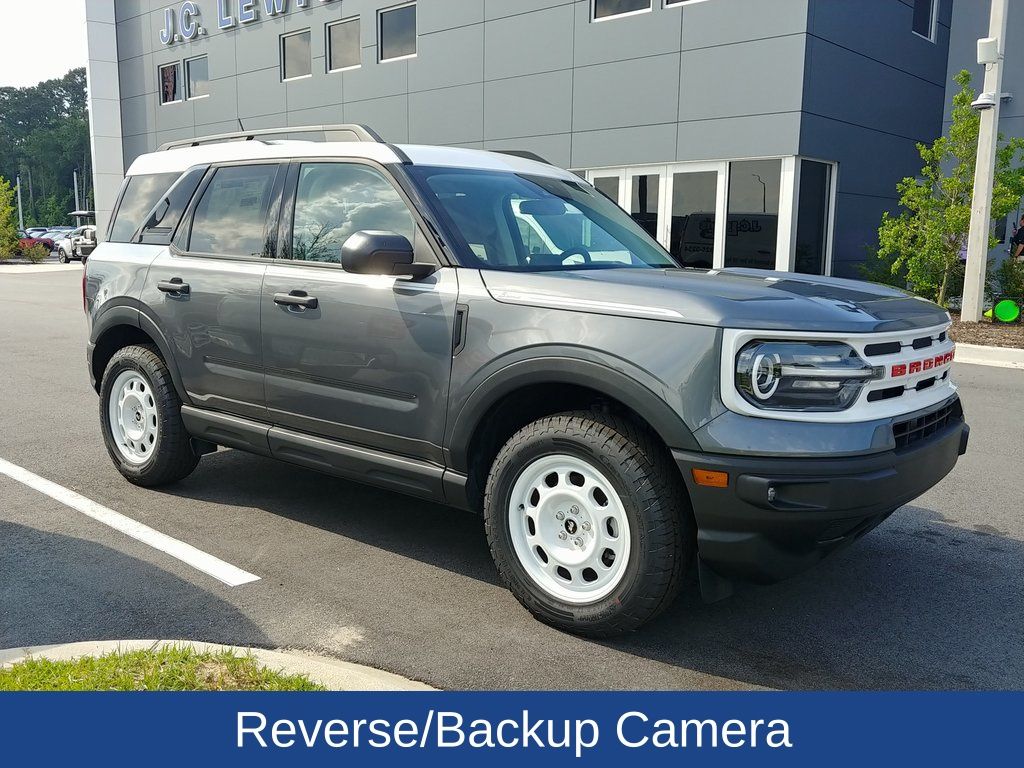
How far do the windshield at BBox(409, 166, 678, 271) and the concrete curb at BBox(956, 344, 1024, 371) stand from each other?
8.37m

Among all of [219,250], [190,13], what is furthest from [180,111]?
[219,250]

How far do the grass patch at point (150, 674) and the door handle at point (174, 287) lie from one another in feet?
7.58

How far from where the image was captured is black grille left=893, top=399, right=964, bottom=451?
3449 millimetres

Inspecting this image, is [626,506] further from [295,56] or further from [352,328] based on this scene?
[295,56]

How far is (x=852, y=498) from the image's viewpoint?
321 centimetres

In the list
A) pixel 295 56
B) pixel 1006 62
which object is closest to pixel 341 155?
pixel 1006 62

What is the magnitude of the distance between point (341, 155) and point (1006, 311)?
13.3 meters

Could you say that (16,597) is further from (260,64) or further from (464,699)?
(260,64)

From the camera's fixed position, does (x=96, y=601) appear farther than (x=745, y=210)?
No

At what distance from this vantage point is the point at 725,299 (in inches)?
134

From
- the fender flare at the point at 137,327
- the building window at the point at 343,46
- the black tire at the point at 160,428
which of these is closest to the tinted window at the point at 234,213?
the fender flare at the point at 137,327

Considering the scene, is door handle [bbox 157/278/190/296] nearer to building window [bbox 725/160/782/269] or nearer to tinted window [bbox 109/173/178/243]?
tinted window [bbox 109/173/178/243]

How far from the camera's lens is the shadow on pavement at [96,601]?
3.65 metres

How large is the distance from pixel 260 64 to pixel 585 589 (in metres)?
27.1
